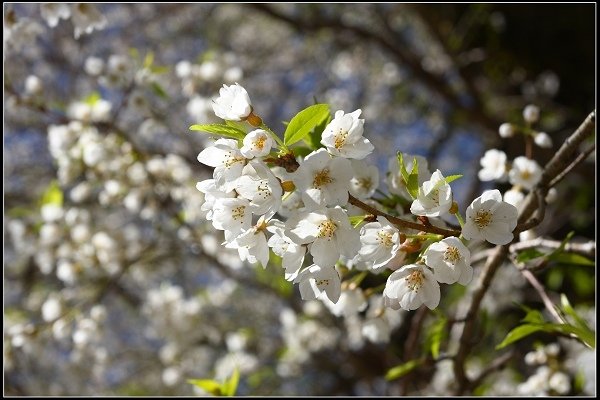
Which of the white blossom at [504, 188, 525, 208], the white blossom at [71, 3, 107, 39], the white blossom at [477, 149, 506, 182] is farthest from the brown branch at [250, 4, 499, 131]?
the white blossom at [504, 188, 525, 208]

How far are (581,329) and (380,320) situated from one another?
1.79 feet

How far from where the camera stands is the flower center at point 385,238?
2.91ft

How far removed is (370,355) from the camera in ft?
12.9

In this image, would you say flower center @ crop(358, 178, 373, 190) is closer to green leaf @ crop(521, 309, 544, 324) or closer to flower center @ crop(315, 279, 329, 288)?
flower center @ crop(315, 279, 329, 288)

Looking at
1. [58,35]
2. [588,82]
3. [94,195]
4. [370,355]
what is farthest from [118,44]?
[588,82]

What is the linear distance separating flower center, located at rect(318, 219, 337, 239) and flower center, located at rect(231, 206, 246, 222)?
126 millimetres

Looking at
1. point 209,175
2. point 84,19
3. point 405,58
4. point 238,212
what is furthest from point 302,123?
point 405,58

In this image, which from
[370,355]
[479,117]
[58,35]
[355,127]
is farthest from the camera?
[58,35]

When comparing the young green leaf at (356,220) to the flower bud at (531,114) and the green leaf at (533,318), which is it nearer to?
the green leaf at (533,318)

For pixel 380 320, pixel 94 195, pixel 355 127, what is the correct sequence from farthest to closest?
1. pixel 94 195
2. pixel 380 320
3. pixel 355 127

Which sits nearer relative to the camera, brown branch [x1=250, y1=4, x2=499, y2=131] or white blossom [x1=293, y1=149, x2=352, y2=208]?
white blossom [x1=293, y1=149, x2=352, y2=208]

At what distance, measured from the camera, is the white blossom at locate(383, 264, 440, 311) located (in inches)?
36.4

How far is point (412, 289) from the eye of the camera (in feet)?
3.09

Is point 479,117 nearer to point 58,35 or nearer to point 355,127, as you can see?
point 355,127
